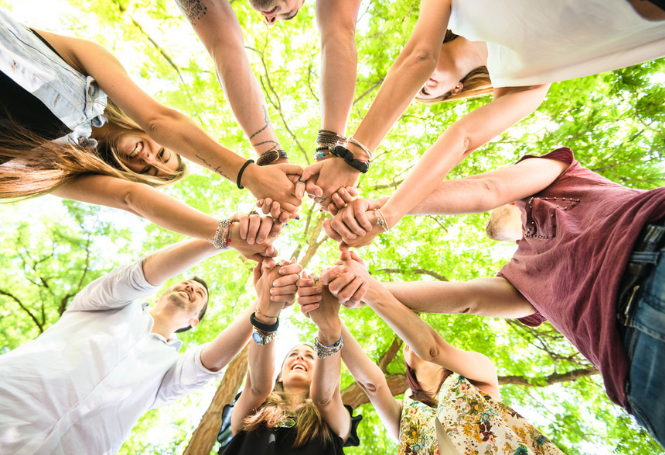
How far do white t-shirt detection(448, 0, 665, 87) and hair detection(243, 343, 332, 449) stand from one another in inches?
112

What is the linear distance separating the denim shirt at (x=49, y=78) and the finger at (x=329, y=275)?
6.54 ft

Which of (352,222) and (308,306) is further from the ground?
(352,222)

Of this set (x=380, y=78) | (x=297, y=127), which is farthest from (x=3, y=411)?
(x=380, y=78)

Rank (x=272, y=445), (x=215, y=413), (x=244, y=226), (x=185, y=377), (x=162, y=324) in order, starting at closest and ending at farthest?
(x=244, y=226) → (x=272, y=445) → (x=185, y=377) → (x=162, y=324) → (x=215, y=413)

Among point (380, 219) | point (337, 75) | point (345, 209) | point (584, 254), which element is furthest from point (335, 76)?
point (584, 254)

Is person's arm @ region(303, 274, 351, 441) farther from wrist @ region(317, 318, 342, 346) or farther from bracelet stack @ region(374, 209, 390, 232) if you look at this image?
bracelet stack @ region(374, 209, 390, 232)

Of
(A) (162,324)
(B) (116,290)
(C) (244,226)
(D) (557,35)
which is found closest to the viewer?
(D) (557,35)

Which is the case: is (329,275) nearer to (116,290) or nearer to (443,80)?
(443,80)

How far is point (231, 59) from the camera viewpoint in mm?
1711

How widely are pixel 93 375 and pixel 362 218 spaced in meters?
2.45

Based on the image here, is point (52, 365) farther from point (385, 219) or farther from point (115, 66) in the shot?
point (385, 219)

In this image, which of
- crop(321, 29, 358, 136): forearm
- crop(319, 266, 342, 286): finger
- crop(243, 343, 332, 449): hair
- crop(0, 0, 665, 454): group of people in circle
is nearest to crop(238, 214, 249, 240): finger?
crop(0, 0, 665, 454): group of people in circle

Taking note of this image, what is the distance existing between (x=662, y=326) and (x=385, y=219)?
3.62ft

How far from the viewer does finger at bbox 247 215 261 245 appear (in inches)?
63.9
